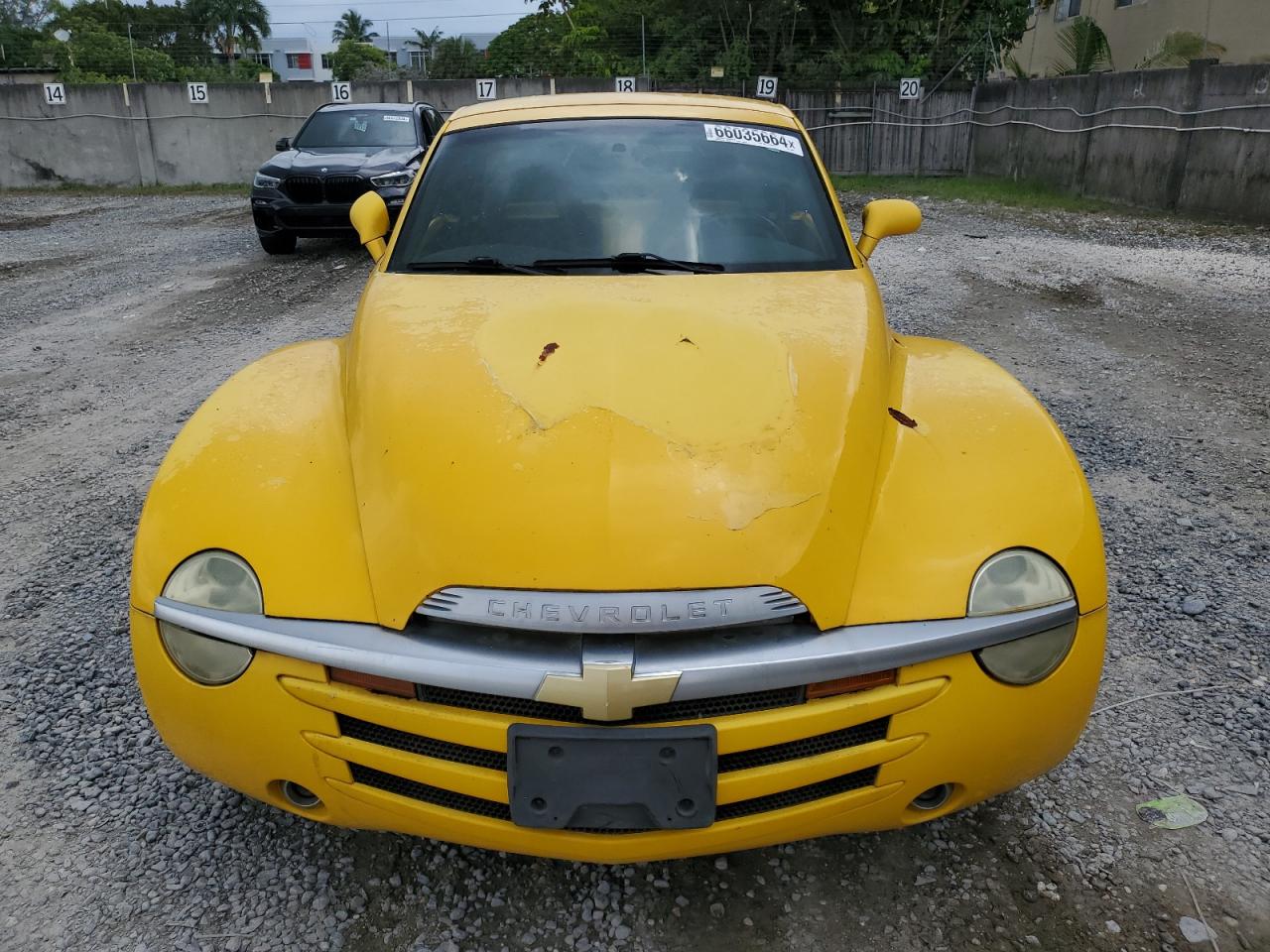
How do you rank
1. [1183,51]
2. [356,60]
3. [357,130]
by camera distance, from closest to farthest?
[357,130]
[1183,51]
[356,60]

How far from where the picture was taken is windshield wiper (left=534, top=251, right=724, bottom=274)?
9.49 ft

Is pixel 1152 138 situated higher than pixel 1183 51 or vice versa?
pixel 1183 51

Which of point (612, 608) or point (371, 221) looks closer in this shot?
point (612, 608)

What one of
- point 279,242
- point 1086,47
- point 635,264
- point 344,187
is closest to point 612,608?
point 635,264

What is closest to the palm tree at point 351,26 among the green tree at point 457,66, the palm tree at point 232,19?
the palm tree at point 232,19

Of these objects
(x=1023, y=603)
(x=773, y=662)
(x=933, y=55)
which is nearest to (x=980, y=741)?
(x=1023, y=603)

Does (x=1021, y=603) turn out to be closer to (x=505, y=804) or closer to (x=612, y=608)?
(x=612, y=608)

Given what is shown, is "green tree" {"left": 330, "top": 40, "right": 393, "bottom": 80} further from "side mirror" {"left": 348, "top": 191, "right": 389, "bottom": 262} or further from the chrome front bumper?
the chrome front bumper

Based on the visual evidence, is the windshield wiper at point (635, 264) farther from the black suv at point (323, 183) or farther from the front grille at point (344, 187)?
the front grille at point (344, 187)

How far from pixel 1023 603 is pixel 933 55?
22.6m

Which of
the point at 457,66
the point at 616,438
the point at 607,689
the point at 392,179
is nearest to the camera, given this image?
the point at 607,689

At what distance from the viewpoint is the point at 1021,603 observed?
1.88 meters

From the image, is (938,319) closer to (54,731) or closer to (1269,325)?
(1269,325)

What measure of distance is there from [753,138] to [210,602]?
2477 millimetres
